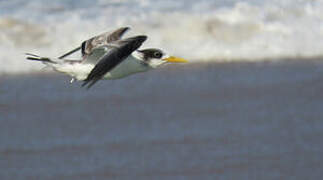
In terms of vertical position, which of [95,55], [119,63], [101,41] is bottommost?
[101,41]

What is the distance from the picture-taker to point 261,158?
895cm

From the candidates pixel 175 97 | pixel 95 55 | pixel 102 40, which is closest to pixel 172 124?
pixel 175 97

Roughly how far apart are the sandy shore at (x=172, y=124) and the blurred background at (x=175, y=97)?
0.01m

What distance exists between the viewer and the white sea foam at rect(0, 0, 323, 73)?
12180mm

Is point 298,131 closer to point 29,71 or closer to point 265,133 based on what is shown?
point 265,133

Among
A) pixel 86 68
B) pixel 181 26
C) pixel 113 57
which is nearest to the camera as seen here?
pixel 113 57

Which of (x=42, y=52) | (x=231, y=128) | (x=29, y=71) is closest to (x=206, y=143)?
(x=231, y=128)

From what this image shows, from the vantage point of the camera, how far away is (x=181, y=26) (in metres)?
12.9

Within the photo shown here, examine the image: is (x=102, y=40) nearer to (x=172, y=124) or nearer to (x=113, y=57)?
(x=113, y=57)

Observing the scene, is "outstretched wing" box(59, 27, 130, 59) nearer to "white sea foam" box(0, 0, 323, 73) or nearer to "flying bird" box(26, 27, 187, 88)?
"flying bird" box(26, 27, 187, 88)

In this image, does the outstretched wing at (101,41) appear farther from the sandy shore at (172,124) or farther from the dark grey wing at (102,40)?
the sandy shore at (172,124)

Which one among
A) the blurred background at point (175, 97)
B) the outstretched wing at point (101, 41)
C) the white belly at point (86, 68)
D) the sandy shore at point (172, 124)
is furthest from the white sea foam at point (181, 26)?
the white belly at point (86, 68)

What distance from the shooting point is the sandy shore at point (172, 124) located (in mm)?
8875

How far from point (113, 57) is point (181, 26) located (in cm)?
558
